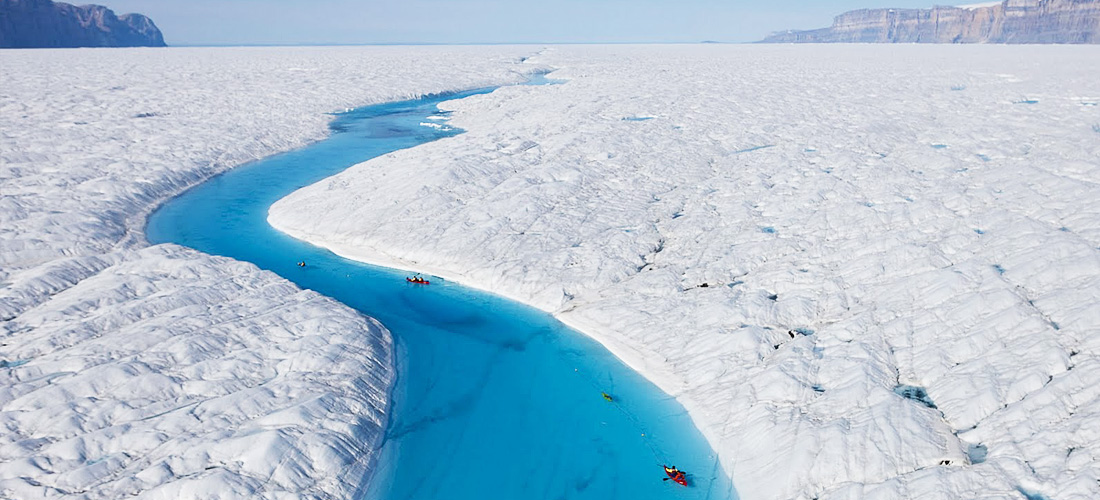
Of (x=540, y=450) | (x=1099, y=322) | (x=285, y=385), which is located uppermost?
(x=1099, y=322)

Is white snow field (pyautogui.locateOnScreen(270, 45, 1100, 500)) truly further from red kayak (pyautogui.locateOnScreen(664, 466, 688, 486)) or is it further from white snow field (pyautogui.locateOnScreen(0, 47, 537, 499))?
white snow field (pyautogui.locateOnScreen(0, 47, 537, 499))

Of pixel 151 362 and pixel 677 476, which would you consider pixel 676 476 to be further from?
pixel 151 362

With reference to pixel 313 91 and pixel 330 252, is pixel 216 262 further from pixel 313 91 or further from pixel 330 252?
pixel 313 91

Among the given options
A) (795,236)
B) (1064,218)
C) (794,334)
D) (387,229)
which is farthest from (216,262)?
(1064,218)

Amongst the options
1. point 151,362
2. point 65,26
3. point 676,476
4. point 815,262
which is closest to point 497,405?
point 676,476

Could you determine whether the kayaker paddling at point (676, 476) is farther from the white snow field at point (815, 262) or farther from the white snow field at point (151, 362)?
the white snow field at point (151, 362)

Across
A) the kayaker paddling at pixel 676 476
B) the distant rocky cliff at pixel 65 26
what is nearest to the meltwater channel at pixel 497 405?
the kayaker paddling at pixel 676 476
